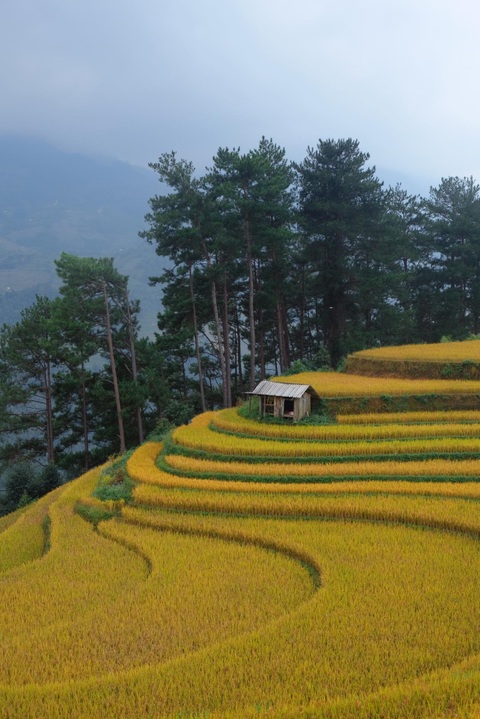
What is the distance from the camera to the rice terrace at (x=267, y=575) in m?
6.32

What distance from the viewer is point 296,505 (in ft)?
43.3

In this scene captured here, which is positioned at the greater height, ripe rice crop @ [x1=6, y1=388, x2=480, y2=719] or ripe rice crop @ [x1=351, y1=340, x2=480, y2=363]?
ripe rice crop @ [x1=351, y1=340, x2=480, y2=363]

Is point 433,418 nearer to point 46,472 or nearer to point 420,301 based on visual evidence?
point 46,472

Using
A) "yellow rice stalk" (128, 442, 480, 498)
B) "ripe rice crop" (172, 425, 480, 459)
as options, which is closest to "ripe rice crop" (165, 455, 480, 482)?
"yellow rice stalk" (128, 442, 480, 498)

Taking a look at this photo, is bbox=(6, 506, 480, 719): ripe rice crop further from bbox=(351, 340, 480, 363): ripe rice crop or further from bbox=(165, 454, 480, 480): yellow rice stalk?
bbox=(351, 340, 480, 363): ripe rice crop

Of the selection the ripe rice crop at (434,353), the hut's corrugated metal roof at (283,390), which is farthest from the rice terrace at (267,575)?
the ripe rice crop at (434,353)

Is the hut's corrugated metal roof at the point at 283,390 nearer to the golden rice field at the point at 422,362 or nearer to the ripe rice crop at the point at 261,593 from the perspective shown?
the ripe rice crop at the point at 261,593

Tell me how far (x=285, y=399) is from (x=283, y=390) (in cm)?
73

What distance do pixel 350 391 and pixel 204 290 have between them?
585 inches

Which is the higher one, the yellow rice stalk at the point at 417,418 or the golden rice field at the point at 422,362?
the golden rice field at the point at 422,362

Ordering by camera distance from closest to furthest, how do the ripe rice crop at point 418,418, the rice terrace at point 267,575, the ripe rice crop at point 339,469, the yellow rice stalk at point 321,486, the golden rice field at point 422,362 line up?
the rice terrace at point 267,575 < the yellow rice stalk at point 321,486 < the ripe rice crop at point 339,469 < the ripe rice crop at point 418,418 < the golden rice field at point 422,362

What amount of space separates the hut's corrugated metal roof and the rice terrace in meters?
1.19

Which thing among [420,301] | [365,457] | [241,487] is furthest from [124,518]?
[420,301]

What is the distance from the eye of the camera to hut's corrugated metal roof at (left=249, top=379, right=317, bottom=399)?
19.7 meters
